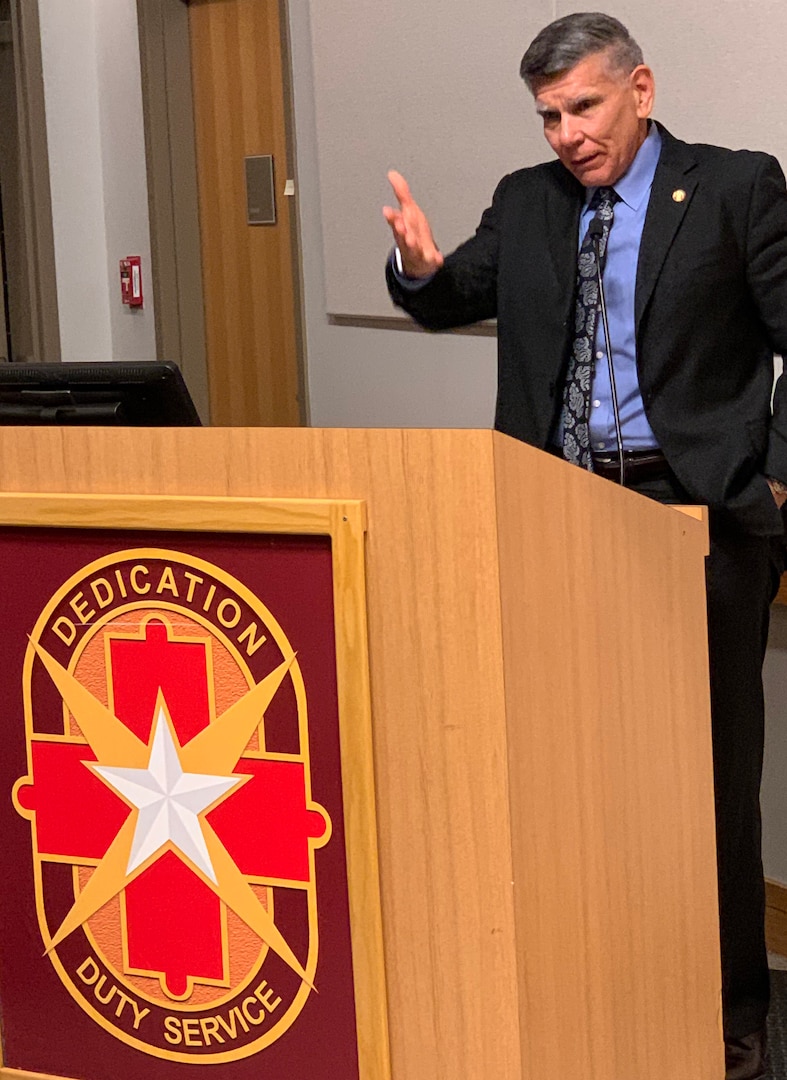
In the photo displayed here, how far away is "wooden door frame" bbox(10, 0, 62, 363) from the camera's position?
199 inches

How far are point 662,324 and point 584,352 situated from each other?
116 millimetres

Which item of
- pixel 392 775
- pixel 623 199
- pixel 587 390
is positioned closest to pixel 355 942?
pixel 392 775

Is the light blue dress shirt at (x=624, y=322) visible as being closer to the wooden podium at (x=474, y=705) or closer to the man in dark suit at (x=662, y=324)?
the man in dark suit at (x=662, y=324)

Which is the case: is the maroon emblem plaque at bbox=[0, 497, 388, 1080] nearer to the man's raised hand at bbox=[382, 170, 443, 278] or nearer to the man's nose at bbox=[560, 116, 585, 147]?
the man's raised hand at bbox=[382, 170, 443, 278]

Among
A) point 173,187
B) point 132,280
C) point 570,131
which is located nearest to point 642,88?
point 570,131

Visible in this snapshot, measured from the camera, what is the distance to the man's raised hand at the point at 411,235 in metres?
1.85

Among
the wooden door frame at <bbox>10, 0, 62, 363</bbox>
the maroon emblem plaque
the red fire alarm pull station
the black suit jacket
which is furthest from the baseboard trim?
the wooden door frame at <bbox>10, 0, 62, 363</bbox>

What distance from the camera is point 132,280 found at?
5.04 meters

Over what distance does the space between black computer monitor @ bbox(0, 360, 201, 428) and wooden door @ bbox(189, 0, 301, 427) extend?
9.26ft

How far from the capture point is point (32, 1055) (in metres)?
1.29

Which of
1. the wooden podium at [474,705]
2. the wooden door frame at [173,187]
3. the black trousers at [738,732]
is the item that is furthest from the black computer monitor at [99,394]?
the wooden door frame at [173,187]

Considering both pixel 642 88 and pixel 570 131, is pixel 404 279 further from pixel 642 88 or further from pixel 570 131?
pixel 642 88

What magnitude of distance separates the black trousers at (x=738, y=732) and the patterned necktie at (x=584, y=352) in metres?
0.10

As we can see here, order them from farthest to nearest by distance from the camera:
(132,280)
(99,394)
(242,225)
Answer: (132,280) < (242,225) < (99,394)
